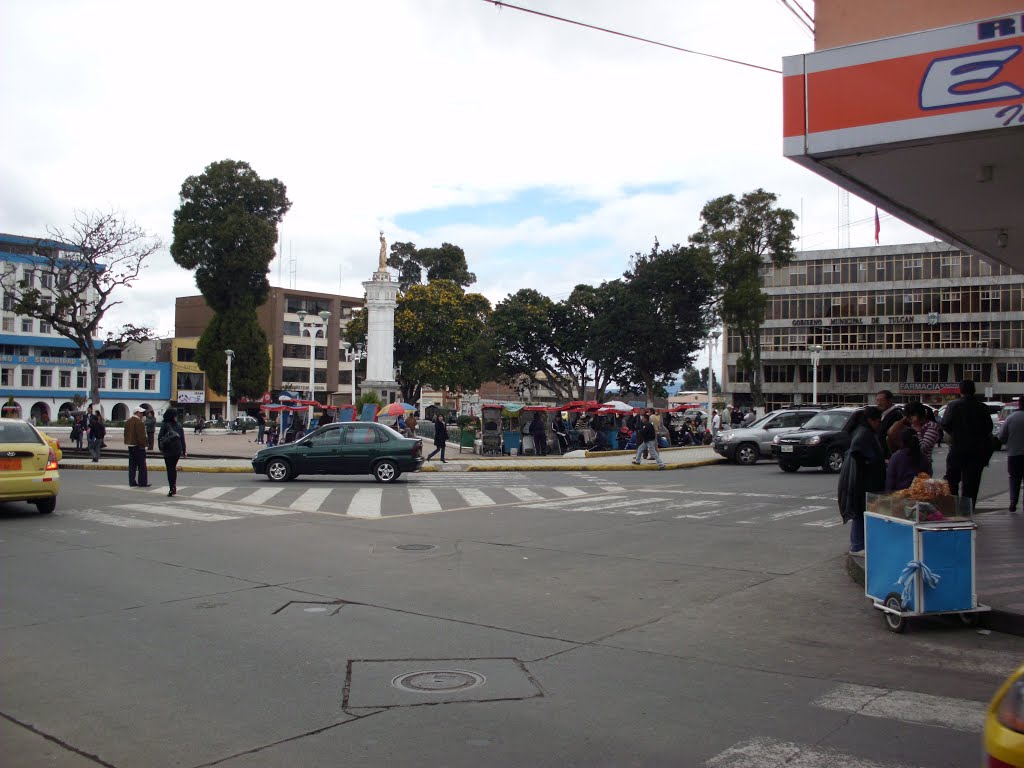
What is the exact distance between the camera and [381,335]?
1911 inches

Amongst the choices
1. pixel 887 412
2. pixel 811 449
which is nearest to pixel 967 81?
pixel 887 412

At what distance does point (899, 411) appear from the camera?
11164mm

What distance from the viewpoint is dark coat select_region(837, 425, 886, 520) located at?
30.0ft

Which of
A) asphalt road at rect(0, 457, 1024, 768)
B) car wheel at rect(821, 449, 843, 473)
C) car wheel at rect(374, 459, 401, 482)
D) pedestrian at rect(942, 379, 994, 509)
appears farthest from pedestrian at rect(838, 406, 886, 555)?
car wheel at rect(821, 449, 843, 473)

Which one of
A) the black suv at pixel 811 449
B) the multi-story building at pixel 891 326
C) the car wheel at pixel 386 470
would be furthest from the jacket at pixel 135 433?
the multi-story building at pixel 891 326

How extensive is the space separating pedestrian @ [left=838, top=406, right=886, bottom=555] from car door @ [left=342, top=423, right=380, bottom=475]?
42.6 ft

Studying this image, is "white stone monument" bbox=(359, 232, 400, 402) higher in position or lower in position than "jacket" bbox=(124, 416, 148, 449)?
higher

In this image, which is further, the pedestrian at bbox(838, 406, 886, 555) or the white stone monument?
the white stone monument

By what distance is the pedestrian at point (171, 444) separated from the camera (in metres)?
16.7

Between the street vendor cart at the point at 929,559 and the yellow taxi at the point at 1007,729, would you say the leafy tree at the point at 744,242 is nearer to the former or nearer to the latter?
the street vendor cart at the point at 929,559

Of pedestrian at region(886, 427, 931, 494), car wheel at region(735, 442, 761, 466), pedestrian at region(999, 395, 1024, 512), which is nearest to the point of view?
pedestrian at region(886, 427, 931, 494)

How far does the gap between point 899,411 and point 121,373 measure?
271ft

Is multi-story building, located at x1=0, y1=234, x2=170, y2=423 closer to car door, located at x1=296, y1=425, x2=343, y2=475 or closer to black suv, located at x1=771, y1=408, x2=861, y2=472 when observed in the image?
car door, located at x1=296, y1=425, x2=343, y2=475

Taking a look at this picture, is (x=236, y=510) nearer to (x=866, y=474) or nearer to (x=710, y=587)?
(x=710, y=587)
